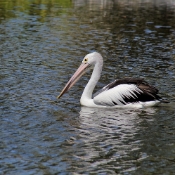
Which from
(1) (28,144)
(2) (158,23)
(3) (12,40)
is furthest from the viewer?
(2) (158,23)

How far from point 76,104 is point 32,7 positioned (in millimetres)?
20793

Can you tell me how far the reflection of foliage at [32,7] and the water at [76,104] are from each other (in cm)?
192

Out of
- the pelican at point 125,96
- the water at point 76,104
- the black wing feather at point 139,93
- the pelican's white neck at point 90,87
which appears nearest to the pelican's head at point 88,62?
the pelican's white neck at point 90,87

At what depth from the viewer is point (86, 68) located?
12.3 metres

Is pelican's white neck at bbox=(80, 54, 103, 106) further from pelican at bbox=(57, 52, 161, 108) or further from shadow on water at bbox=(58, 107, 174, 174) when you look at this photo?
shadow on water at bbox=(58, 107, 174, 174)

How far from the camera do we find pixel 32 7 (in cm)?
3173

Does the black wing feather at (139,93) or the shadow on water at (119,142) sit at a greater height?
the black wing feather at (139,93)

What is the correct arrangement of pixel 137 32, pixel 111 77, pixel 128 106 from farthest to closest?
pixel 137 32
pixel 111 77
pixel 128 106

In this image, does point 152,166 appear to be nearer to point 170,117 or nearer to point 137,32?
point 170,117

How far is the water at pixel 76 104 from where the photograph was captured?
8133 mm

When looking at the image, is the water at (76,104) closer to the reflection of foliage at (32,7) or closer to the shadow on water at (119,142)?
the shadow on water at (119,142)

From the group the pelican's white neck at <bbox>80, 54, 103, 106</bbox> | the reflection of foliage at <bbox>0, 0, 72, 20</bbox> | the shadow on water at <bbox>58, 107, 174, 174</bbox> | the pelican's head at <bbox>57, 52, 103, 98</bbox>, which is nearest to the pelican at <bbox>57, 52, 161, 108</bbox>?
the pelican's white neck at <bbox>80, 54, 103, 106</bbox>

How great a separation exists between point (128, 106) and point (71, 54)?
627cm

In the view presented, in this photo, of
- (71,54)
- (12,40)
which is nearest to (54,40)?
(12,40)
